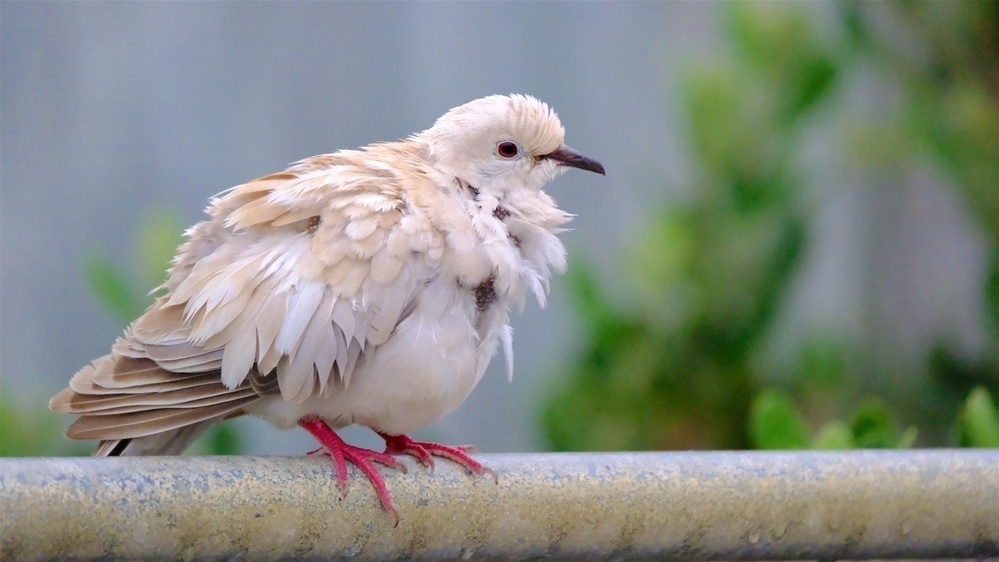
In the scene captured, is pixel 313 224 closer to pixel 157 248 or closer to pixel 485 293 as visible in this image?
pixel 485 293

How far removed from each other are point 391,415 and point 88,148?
9.49 feet

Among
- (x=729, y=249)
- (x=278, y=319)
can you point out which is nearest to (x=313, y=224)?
(x=278, y=319)

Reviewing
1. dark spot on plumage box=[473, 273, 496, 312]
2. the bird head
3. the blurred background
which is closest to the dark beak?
the bird head

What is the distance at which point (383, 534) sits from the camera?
1.64 m

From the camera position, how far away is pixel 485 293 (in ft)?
6.31

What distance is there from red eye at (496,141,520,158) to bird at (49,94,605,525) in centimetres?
15

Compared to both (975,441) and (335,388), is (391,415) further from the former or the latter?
(975,441)

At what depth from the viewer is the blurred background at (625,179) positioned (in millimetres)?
3826

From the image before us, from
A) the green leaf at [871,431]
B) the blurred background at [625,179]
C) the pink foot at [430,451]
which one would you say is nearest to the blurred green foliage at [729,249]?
the blurred background at [625,179]

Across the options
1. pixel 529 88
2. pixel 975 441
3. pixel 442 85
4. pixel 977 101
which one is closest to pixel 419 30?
pixel 442 85

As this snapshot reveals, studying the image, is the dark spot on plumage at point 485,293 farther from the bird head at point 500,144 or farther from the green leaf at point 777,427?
the green leaf at point 777,427

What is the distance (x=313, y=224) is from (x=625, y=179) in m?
2.81

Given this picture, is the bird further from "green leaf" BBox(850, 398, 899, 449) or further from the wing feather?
"green leaf" BBox(850, 398, 899, 449)

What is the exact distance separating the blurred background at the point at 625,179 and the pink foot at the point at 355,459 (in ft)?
5.51
